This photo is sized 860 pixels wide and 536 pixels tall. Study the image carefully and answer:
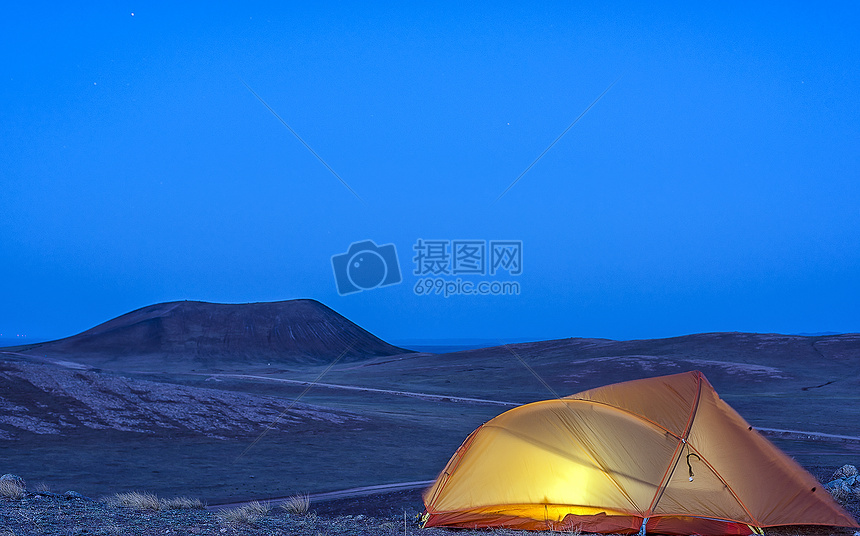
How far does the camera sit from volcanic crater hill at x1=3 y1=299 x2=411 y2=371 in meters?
89.9

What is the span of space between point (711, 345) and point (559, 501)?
177ft

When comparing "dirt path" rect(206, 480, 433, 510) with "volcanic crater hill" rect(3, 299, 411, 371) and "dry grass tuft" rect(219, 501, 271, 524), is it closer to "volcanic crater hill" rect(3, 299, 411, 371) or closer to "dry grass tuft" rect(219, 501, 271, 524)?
"dry grass tuft" rect(219, 501, 271, 524)

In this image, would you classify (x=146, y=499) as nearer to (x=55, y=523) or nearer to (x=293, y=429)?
(x=55, y=523)

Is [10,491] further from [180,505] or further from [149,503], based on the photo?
[180,505]

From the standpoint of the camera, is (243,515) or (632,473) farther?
(632,473)

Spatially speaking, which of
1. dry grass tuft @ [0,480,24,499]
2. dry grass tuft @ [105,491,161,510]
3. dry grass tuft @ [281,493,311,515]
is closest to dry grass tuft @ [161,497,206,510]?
dry grass tuft @ [105,491,161,510]

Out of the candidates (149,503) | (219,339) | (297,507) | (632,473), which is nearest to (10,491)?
(149,503)

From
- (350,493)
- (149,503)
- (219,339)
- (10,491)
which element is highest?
(219,339)

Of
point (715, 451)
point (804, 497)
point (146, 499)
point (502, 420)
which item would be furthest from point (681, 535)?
point (146, 499)

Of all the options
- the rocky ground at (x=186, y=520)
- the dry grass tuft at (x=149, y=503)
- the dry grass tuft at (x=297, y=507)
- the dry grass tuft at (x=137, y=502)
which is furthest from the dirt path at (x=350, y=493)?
the dry grass tuft at (x=137, y=502)

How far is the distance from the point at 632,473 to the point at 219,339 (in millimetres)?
97195

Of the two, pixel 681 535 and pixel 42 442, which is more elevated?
pixel 42 442

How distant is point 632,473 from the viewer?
9086mm

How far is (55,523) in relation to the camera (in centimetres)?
779
